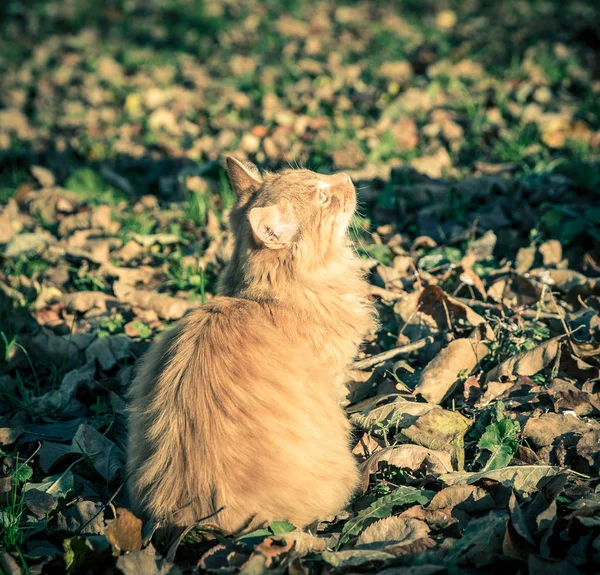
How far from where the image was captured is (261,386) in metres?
2.79

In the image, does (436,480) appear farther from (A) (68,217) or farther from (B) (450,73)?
(B) (450,73)

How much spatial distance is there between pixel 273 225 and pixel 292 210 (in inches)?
7.1

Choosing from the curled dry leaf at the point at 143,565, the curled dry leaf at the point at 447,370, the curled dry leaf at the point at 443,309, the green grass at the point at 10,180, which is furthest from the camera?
the green grass at the point at 10,180

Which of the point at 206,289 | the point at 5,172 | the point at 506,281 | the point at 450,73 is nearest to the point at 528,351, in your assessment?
the point at 506,281

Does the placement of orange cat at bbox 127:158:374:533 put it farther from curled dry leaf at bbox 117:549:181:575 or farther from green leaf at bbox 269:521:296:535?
curled dry leaf at bbox 117:549:181:575

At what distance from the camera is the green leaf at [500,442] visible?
2988mm

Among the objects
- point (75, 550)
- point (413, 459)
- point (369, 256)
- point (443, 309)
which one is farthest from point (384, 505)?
point (369, 256)

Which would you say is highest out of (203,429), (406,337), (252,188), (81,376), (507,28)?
(507,28)

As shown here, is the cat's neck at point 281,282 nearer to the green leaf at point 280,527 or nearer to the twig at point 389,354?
the twig at point 389,354

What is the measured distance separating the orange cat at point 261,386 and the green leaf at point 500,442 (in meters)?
0.66

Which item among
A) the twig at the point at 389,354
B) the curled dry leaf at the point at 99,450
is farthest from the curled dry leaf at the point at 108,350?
the twig at the point at 389,354

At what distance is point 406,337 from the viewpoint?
3881mm

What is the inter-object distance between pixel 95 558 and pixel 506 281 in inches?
A: 112

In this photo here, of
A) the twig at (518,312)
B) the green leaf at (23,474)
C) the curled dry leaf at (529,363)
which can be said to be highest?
the twig at (518,312)
